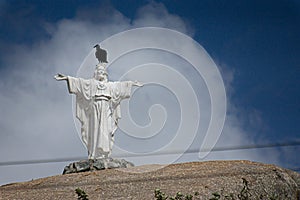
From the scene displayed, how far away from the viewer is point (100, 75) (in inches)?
639

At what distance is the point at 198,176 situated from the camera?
12.4 metres

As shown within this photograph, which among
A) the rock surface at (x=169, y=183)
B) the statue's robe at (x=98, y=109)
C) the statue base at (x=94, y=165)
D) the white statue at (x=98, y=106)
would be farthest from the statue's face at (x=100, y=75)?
the rock surface at (x=169, y=183)

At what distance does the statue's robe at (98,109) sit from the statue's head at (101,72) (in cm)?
17

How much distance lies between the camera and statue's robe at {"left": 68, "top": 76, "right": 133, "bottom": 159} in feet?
51.1

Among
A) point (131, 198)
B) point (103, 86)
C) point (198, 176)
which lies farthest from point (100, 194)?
point (103, 86)

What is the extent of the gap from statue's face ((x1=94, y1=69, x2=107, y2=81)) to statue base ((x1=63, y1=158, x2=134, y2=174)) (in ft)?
9.37

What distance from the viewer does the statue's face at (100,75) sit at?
1625 cm

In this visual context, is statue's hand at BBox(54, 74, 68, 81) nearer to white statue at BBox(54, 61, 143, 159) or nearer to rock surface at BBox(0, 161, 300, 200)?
white statue at BBox(54, 61, 143, 159)

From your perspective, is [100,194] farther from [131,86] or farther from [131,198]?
[131,86]

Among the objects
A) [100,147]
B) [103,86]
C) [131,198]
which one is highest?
[103,86]

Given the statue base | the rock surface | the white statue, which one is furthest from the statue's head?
the rock surface

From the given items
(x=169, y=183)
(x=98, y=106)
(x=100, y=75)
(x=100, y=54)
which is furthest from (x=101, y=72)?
(x=169, y=183)

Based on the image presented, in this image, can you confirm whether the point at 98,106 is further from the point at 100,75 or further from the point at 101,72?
the point at 101,72

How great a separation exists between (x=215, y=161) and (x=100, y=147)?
353cm
